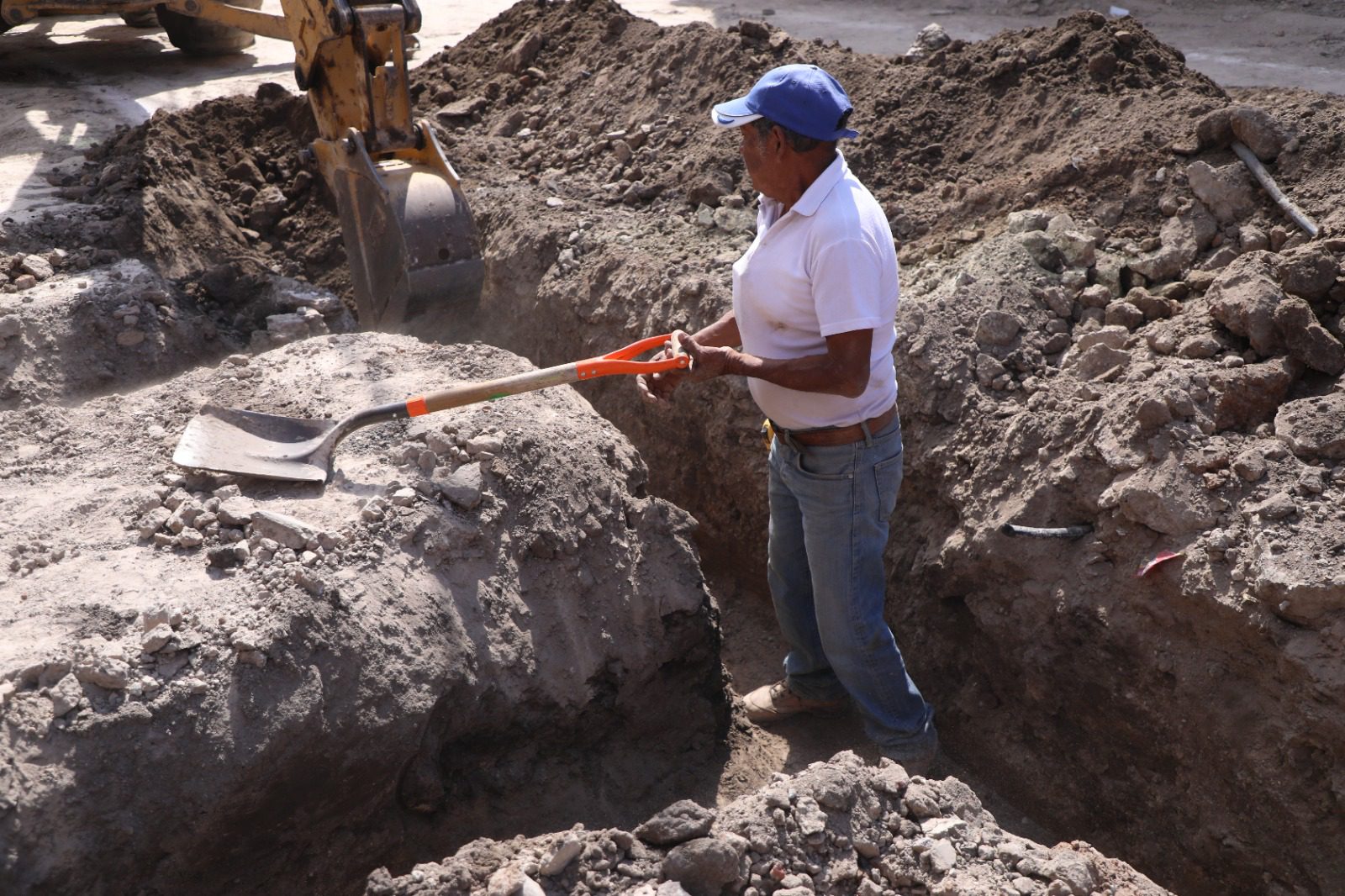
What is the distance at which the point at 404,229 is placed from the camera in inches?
206

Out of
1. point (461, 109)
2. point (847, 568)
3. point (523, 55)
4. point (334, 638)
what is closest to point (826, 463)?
point (847, 568)

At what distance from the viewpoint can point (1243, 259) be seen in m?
4.55

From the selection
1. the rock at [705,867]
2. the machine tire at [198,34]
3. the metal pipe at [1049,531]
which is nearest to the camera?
the rock at [705,867]

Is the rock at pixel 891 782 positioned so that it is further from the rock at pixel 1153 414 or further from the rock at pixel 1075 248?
the rock at pixel 1075 248

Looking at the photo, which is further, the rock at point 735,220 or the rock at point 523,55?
the rock at point 523,55

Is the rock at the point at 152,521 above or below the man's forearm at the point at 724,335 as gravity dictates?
below

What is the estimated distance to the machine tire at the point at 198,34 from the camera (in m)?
10.0

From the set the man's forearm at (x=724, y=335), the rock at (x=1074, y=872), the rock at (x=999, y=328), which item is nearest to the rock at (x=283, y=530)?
the man's forearm at (x=724, y=335)

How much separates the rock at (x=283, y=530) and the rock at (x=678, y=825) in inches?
53.3

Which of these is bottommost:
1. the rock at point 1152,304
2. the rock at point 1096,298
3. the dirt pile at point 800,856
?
the dirt pile at point 800,856

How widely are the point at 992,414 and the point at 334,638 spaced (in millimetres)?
2717

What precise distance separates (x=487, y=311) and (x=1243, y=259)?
Result: 3806mm

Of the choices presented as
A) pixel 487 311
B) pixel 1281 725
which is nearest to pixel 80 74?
pixel 487 311

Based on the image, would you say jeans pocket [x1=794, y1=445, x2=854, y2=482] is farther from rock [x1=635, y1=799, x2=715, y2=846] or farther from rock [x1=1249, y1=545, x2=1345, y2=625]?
rock [x1=1249, y1=545, x2=1345, y2=625]
